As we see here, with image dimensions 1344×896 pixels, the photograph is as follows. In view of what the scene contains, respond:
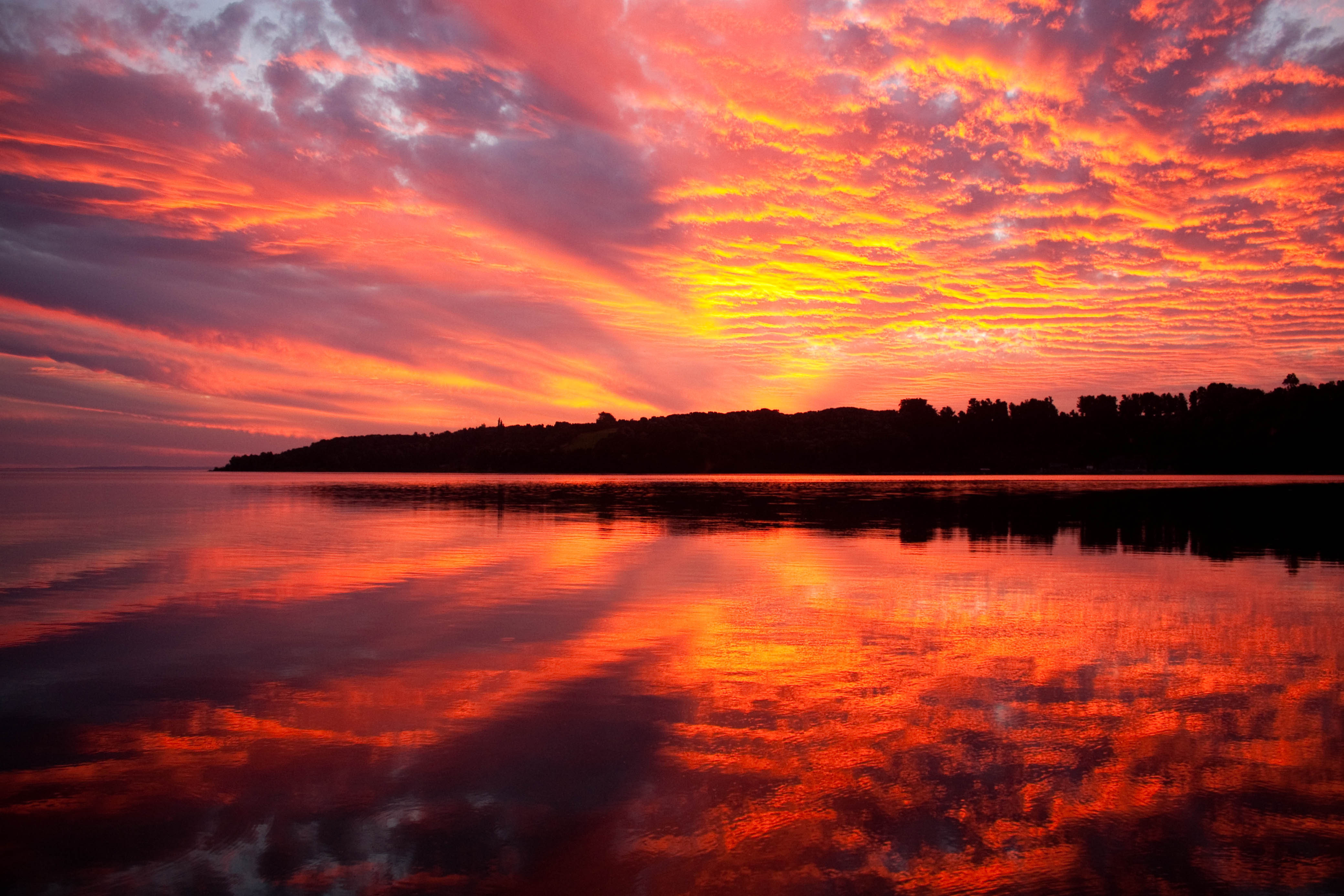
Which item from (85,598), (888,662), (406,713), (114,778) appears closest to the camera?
(114,778)

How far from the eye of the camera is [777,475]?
16675cm

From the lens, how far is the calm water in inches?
216

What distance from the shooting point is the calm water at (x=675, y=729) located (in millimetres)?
5484

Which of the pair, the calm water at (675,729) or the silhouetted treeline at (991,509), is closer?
the calm water at (675,729)

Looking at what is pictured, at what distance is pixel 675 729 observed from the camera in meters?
8.14

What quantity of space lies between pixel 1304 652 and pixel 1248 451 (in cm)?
18424

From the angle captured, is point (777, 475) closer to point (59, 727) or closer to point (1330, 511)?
point (1330, 511)

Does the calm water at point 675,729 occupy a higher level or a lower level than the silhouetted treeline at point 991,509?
lower

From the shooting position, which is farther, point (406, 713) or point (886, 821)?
point (406, 713)

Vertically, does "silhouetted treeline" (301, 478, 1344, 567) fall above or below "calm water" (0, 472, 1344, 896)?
above

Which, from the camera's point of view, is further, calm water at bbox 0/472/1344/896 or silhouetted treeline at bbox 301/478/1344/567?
silhouetted treeline at bbox 301/478/1344/567

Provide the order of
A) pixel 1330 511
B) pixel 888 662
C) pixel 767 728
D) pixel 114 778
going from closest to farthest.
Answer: pixel 114 778 < pixel 767 728 < pixel 888 662 < pixel 1330 511

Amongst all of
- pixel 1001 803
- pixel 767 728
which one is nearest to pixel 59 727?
pixel 767 728

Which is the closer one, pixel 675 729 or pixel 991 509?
pixel 675 729
